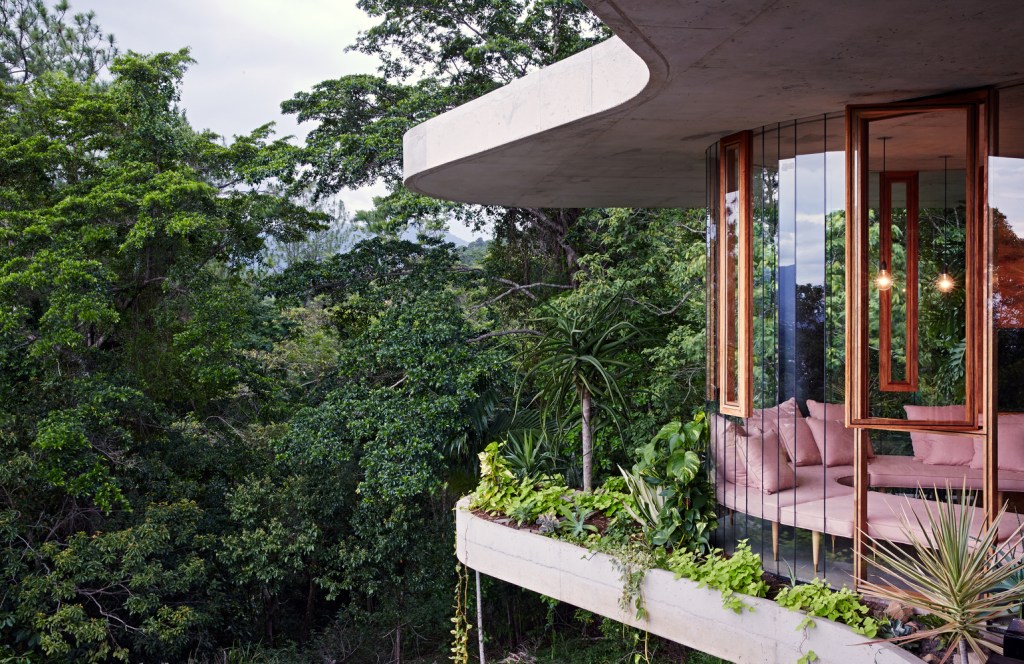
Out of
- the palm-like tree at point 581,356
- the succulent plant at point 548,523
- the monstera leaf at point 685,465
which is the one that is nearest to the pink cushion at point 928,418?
the monstera leaf at point 685,465

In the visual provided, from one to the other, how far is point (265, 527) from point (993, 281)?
29.4ft

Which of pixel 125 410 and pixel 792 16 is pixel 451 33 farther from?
pixel 792 16

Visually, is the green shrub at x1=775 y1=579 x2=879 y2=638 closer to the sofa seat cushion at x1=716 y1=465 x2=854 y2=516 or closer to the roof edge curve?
the sofa seat cushion at x1=716 y1=465 x2=854 y2=516

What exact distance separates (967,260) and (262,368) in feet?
28.1

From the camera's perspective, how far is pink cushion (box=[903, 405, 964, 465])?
4066 millimetres

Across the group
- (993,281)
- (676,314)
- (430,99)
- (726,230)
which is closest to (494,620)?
(676,314)

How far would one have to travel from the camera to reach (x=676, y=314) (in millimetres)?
10875

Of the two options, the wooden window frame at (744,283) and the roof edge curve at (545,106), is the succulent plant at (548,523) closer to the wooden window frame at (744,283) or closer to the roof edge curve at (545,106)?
the wooden window frame at (744,283)

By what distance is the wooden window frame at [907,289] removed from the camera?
166 inches

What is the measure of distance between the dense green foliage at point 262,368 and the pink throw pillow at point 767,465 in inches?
155

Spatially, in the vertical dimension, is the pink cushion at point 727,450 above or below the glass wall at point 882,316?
below

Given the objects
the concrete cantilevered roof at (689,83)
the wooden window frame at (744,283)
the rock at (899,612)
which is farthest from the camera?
the wooden window frame at (744,283)

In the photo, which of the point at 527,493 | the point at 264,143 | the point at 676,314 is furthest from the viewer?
the point at 264,143

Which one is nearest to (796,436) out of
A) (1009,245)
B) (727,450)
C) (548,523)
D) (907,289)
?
(727,450)
